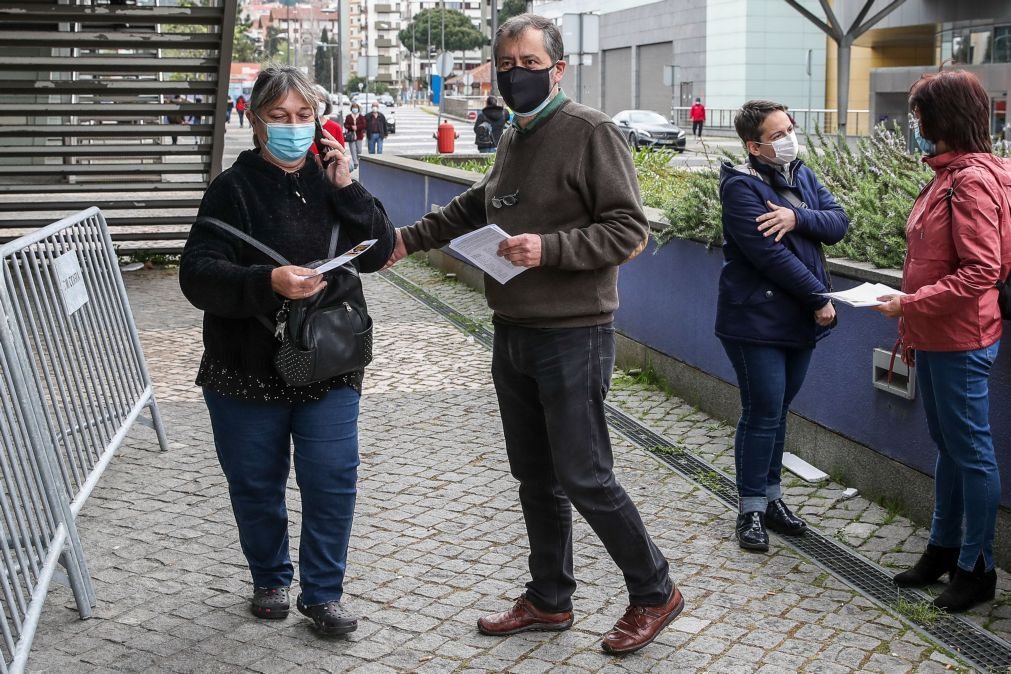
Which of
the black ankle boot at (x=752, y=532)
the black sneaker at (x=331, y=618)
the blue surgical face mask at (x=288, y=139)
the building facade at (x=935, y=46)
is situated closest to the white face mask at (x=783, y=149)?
the black ankle boot at (x=752, y=532)

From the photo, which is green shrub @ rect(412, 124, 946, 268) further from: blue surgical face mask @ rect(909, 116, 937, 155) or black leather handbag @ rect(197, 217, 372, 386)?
black leather handbag @ rect(197, 217, 372, 386)

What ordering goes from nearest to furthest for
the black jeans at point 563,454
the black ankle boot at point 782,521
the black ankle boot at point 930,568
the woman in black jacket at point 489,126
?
the black jeans at point 563,454 → the black ankle boot at point 930,568 → the black ankle boot at point 782,521 → the woman in black jacket at point 489,126

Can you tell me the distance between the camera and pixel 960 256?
413 centimetres

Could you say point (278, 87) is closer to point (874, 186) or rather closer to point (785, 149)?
point (785, 149)

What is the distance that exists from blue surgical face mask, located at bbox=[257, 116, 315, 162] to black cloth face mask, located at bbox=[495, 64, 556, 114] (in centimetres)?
65

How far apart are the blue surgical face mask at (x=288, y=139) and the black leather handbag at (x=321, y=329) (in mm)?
276

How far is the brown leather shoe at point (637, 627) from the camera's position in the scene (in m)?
4.06

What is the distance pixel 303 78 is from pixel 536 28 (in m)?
0.78

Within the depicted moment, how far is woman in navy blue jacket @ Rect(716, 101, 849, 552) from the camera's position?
193 inches

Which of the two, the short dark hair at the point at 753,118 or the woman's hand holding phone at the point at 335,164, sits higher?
the short dark hair at the point at 753,118

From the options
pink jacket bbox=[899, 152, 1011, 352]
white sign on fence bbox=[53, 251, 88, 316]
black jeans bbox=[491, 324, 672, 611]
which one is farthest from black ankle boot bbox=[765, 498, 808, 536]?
white sign on fence bbox=[53, 251, 88, 316]

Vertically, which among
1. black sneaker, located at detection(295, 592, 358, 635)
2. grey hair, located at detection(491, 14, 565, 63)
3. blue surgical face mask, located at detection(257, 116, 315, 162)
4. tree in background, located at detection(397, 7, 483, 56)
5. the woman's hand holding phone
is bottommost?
black sneaker, located at detection(295, 592, 358, 635)

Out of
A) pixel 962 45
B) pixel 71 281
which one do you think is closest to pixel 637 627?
pixel 71 281

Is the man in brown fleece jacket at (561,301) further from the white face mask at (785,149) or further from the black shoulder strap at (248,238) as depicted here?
the white face mask at (785,149)
